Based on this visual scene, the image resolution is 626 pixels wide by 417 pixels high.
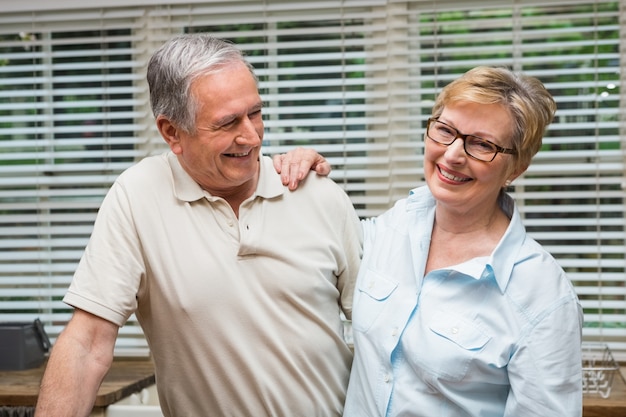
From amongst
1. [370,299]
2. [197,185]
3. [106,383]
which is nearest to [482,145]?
[370,299]

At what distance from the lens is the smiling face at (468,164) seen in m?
1.68

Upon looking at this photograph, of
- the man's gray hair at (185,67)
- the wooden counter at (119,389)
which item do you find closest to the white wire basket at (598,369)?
the wooden counter at (119,389)

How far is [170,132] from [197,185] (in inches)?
5.1

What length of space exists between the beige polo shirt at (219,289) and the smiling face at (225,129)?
3.2 inches

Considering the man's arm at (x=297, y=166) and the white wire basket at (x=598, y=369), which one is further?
the white wire basket at (x=598, y=369)

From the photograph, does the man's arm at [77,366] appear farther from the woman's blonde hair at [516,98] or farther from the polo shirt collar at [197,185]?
the woman's blonde hair at [516,98]

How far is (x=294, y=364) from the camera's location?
1873 mm

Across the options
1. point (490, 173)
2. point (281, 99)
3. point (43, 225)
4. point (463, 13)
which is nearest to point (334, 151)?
point (281, 99)

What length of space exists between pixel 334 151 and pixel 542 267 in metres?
1.77

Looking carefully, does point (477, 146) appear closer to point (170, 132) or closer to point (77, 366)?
point (170, 132)

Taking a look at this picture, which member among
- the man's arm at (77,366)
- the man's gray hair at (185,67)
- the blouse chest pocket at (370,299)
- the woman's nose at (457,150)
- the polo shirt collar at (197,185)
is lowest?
the man's arm at (77,366)

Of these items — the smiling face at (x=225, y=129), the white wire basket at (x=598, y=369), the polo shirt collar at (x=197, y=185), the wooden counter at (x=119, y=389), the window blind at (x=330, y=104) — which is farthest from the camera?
the window blind at (x=330, y=104)

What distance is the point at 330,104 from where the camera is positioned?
3.44 metres

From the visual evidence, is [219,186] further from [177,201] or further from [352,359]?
[352,359]
